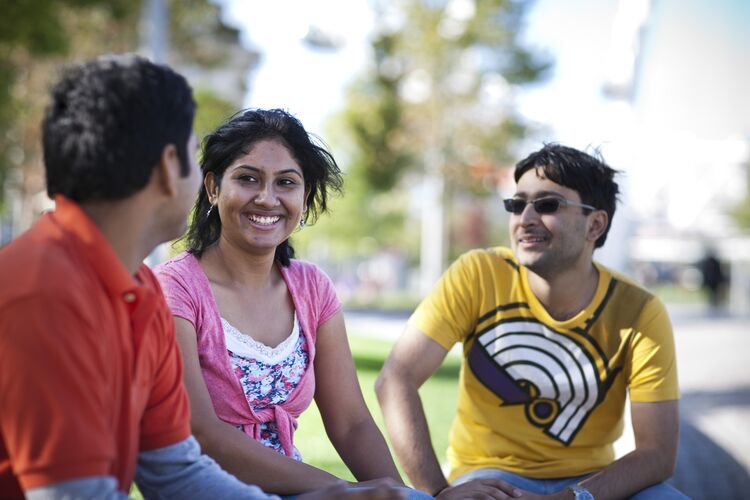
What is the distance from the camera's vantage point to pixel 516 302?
11.8 ft

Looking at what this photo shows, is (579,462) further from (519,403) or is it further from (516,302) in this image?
(516,302)

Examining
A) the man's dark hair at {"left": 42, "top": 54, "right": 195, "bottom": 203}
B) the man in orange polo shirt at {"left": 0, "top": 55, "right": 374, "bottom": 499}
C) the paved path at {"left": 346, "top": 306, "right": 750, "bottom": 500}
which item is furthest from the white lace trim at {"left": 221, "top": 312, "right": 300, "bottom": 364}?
the paved path at {"left": 346, "top": 306, "right": 750, "bottom": 500}

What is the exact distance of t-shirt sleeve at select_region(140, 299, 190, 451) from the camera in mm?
2061

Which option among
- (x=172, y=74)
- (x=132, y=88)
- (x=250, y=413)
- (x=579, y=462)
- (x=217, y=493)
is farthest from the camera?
(x=579, y=462)

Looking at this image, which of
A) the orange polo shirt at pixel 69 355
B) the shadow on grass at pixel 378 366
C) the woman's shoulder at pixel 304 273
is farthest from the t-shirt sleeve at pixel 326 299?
the shadow on grass at pixel 378 366

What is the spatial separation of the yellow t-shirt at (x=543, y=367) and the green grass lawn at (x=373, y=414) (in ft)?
3.53

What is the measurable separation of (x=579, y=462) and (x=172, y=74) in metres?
2.31

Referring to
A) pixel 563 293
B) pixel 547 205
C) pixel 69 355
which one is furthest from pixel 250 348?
pixel 547 205

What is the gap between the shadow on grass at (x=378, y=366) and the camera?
1009 centimetres

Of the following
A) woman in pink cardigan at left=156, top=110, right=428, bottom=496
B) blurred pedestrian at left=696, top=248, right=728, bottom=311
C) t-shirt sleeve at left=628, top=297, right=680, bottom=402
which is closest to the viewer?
woman in pink cardigan at left=156, top=110, right=428, bottom=496

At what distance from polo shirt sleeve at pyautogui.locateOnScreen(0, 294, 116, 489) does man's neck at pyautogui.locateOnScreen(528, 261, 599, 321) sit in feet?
7.50

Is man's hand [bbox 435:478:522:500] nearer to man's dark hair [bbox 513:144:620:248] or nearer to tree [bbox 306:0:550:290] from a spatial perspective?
man's dark hair [bbox 513:144:620:248]

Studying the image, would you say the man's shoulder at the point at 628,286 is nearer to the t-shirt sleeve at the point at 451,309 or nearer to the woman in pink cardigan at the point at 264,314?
the t-shirt sleeve at the point at 451,309

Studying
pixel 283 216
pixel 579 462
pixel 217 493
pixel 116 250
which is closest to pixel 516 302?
pixel 579 462
